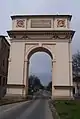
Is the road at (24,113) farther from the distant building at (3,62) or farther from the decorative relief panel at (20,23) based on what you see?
the distant building at (3,62)

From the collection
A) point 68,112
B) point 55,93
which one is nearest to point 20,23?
point 55,93

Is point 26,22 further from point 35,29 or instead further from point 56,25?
point 56,25

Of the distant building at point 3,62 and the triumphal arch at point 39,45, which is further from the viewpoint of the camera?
the distant building at point 3,62

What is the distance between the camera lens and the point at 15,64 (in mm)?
49906

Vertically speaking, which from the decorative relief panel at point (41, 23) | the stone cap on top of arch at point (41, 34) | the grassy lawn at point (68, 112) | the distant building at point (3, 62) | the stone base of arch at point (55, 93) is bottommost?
the grassy lawn at point (68, 112)

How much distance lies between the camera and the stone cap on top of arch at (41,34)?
49125 millimetres

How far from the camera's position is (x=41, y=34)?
4991cm

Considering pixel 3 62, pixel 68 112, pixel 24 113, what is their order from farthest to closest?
pixel 3 62, pixel 68 112, pixel 24 113

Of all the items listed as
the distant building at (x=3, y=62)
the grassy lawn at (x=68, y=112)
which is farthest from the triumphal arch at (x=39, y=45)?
the grassy lawn at (x=68, y=112)

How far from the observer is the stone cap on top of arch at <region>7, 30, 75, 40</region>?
4912 cm

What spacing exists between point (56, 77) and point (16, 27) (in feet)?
41.0

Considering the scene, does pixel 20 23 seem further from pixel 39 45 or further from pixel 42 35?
pixel 39 45

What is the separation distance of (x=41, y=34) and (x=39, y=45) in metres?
2.13

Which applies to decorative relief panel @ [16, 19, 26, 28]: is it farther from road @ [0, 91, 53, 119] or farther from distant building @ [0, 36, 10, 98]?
road @ [0, 91, 53, 119]
